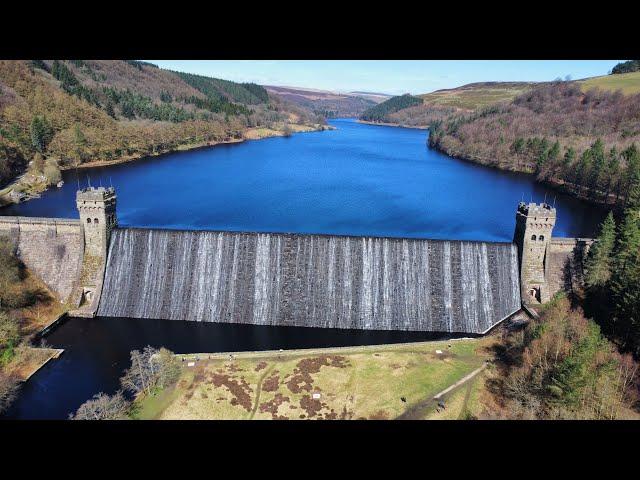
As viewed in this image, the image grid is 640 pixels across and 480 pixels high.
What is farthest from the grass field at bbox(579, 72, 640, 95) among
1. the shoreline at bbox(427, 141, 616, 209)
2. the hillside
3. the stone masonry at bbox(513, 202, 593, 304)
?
the stone masonry at bbox(513, 202, 593, 304)

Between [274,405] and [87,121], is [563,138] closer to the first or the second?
[274,405]

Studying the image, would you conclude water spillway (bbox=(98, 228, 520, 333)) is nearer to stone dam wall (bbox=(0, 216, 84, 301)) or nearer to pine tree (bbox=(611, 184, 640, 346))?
stone dam wall (bbox=(0, 216, 84, 301))

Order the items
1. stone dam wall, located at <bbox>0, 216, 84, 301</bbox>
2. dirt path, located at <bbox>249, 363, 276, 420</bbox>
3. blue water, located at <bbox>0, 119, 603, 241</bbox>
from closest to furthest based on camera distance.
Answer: dirt path, located at <bbox>249, 363, 276, 420</bbox>
stone dam wall, located at <bbox>0, 216, 84, 301</bbox>
blue water, located at <bbox>0, 119, 603, 241</bbox>

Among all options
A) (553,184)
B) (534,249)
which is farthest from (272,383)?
(553,184)
